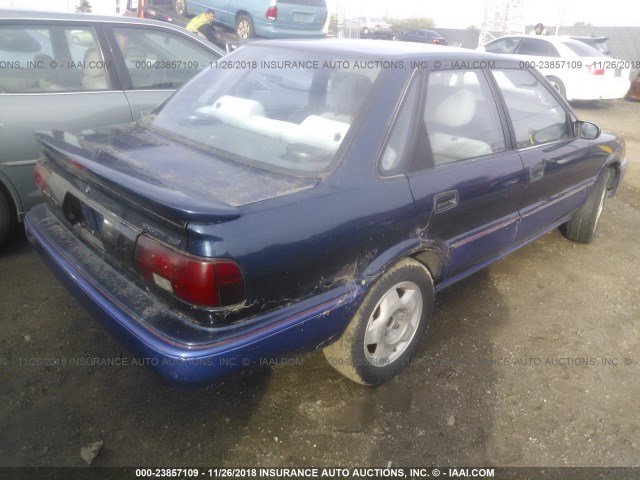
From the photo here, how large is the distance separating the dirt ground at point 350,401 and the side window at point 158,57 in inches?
68.1

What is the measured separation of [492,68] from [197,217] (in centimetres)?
206

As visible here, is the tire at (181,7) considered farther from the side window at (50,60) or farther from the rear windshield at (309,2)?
the side window at (50,60)

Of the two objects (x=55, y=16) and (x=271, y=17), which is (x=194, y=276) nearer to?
(x=55, y=16)

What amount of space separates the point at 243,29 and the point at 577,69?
301 inches

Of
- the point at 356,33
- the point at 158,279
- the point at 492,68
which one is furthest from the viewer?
the point at 356,33

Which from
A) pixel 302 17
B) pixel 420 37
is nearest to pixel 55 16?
pixel 302 17

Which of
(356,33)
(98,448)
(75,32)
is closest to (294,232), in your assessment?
(98,448)

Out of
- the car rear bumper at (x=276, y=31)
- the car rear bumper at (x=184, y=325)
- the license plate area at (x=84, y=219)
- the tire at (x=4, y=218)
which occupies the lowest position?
the tire at (x=4, y=218)

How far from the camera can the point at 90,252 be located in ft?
7.23

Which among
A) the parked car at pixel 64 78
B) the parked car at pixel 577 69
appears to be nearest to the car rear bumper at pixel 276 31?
the parked car at pixel 577 69

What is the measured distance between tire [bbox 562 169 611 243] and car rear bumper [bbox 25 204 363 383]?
9.31 ft

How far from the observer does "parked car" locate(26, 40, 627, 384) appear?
1735mm

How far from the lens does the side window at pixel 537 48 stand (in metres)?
10.9

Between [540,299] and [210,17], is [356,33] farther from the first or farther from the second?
[540,299]
